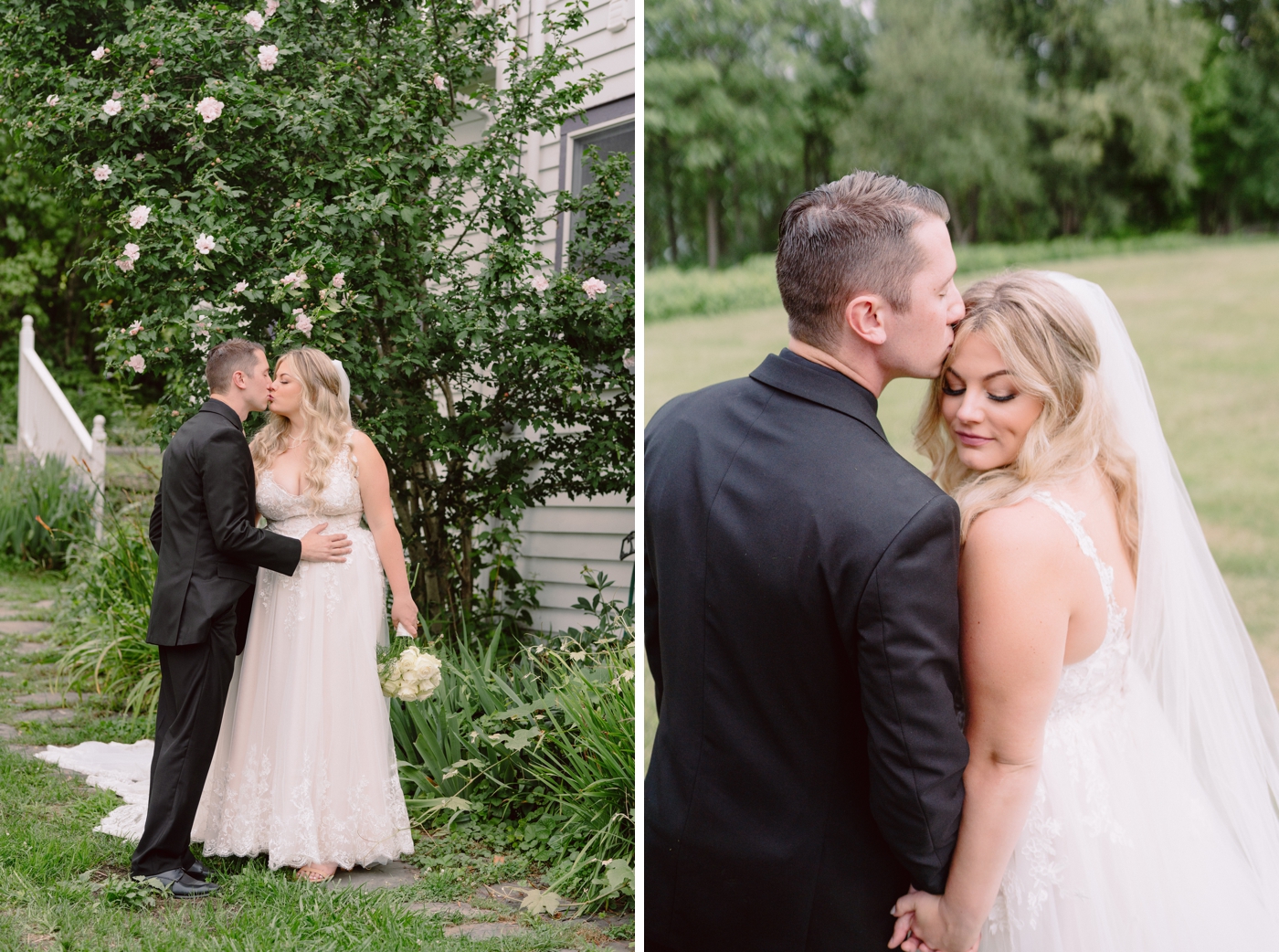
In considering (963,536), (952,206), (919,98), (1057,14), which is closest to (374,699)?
(963,536)

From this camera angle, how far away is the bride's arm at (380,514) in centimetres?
391

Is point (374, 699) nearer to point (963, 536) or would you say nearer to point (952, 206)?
point (963, 536)

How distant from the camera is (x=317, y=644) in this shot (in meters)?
3.81

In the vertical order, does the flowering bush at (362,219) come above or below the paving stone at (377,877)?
→ above

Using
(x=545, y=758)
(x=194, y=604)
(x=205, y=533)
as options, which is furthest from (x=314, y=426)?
(x=545, y=758)

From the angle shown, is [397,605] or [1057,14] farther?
[1057,14]

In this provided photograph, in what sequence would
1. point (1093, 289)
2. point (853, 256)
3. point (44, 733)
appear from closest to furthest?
1. point (853, 256)
2. point (1093, 289)
3. point (44, 733)

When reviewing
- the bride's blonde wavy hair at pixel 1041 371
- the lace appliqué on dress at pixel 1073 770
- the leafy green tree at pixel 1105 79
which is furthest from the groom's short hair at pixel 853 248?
the leafy green tree at pixel 1105 79

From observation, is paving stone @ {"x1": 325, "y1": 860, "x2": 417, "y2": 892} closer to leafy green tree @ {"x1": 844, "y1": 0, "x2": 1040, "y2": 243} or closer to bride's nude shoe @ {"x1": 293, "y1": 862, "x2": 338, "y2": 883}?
bride's nude shoe @ {"x1": 293, "y1": 862, "x2": 338, "y2": 883}

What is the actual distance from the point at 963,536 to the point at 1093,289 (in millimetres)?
632

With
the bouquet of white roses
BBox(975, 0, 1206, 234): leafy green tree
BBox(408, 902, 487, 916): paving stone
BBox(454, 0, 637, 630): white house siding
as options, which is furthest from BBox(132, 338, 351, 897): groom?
BBox(975, 0, 1206, 234): leafy green tree

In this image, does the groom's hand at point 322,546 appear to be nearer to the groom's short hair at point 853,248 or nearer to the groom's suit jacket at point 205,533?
the groom's suit jacket at point 205,533

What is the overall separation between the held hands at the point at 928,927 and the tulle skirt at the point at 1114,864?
19cm

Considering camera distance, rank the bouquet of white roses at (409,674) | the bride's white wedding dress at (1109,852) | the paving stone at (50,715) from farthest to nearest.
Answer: the paving stone at (50,715), the bouquet of white roses at (409,674), the bride's white wedding dress at (1109,852)
